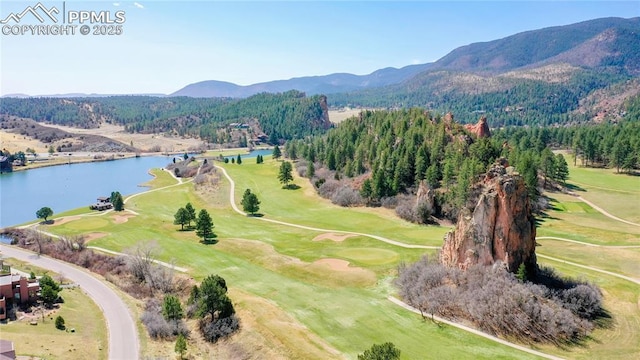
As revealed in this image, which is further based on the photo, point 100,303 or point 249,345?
point 100,303

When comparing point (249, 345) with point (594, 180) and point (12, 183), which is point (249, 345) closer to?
point (594, 180)

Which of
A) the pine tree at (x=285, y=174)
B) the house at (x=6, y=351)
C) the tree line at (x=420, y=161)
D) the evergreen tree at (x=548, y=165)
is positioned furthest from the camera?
the pine tree at (x=285, y=174)

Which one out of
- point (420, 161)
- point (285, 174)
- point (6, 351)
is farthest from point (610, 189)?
point (6, 351)

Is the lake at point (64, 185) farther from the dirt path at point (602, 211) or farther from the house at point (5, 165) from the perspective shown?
the dirt path at point (602, 211)

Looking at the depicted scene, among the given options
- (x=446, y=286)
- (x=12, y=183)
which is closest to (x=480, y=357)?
(x=446, y=286)

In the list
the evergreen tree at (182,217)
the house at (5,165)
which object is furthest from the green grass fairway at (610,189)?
the house at (5,165)

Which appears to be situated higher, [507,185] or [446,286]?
[507,185]
